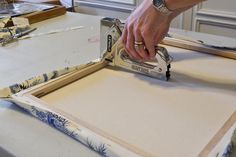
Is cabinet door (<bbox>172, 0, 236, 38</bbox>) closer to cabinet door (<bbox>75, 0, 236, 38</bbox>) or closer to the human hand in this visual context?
cabinet door (<bbox>75, 0, 236, 38</bbox>)

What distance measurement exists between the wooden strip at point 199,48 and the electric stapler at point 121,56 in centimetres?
15

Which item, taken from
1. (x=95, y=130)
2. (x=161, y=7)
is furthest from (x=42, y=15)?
(x=95, y=130)

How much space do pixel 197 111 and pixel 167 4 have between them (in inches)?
8.6

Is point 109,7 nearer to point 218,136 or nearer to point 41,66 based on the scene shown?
point 41,66

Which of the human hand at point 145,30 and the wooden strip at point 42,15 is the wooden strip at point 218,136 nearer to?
the human hand at point 145,30

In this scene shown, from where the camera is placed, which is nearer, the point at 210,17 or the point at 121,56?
the point at 121,56

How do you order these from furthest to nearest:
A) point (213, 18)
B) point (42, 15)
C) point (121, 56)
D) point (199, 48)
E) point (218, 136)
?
point (213, 18), point (42, 15), point (199, 48), point (121, 56), point (218, 136)

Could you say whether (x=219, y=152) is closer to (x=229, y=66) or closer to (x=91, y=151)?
(x=91, y=151)

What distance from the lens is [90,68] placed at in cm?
71

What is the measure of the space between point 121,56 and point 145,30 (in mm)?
107

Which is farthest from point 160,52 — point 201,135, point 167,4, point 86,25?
point 86,25

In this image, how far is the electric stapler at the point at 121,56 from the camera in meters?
0.67

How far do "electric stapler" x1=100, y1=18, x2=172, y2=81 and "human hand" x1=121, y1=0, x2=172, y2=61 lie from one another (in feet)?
0.08

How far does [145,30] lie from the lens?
2.09 ft
